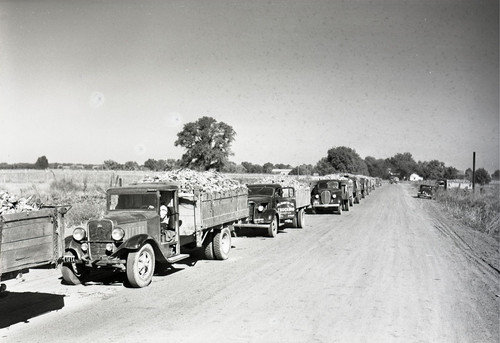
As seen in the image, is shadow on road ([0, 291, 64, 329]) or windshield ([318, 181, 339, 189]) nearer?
shadow on road ([0, 291, 64, 329])

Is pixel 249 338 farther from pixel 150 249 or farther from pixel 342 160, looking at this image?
pixel 342 160

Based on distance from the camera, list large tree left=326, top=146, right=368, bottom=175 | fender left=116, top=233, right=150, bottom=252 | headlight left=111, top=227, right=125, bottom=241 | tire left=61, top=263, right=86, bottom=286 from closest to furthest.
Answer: fender left=116, top=233, right=150, bottom=252, headlight left=111, top=227, right=125, bottom=241, tire left=61, top=263, right=86, bottom=286, large tree left=326, top=146, right=368, bottom=175

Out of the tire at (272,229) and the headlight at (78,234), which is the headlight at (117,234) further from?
the tire at (272,229)

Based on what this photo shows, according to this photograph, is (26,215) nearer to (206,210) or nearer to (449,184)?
(206,210)

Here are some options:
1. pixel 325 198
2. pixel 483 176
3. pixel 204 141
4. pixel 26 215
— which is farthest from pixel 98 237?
pixel 483 176

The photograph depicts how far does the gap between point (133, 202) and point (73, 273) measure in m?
1.73

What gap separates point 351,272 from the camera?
29.7 ft

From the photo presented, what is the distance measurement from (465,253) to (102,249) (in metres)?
9.52

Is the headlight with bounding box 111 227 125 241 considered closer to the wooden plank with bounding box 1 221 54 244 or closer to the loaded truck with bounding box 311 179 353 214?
the wooden plank with bounding box 1 221 54 244

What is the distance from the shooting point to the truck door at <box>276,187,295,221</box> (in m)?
15.7

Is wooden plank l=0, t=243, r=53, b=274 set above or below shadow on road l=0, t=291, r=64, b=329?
above

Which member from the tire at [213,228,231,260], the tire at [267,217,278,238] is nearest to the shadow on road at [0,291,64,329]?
the tire at [213,228,231,260]

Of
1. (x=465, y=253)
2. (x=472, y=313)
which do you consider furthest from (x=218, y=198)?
(x=465, y=253)

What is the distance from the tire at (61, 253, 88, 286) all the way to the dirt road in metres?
0.18
